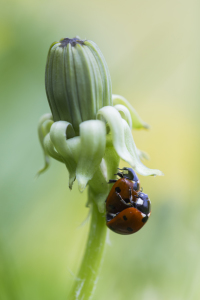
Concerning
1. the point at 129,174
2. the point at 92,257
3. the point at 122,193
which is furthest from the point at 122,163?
the point at 92,257

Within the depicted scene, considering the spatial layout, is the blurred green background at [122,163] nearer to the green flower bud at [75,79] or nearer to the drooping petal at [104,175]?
the drooping petal at [104,175]

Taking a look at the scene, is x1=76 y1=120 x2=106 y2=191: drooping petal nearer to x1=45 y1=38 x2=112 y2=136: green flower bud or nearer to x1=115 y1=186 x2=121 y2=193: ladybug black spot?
x1=45 y1=38 x2=112 y2=136: green flower bud

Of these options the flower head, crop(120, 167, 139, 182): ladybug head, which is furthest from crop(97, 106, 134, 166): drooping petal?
crop(120, 167, 139, 182): ladybug head

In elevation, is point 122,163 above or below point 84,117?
below

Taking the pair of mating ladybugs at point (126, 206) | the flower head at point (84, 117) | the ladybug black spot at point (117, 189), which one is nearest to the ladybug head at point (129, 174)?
the pair of mating ladybugs at point (126, 206)

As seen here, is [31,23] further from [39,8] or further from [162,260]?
[162,260]

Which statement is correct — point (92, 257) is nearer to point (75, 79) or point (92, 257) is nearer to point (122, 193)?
point (122, 193)
